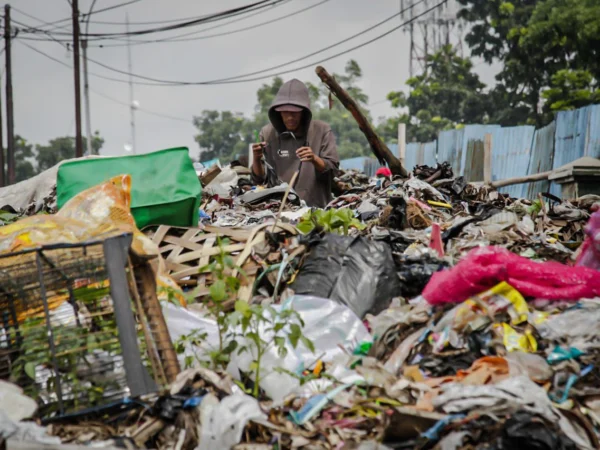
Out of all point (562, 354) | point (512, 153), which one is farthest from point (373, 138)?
point (562, 354)

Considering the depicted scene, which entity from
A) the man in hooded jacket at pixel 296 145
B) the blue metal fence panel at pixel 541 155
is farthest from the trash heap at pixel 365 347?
the blue metal fence panel at pixel 541 155

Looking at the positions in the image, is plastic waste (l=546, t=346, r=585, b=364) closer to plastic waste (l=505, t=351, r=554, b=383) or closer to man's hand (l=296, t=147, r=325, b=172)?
plastic waste (l=505, t=351, r=554, b=383)

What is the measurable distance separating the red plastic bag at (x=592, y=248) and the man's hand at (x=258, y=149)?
343cm

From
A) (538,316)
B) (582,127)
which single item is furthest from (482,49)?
(538,316)

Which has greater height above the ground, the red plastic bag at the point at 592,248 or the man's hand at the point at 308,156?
the man's hand at the point at 308,156

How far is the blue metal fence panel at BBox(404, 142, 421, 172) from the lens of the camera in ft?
54.1

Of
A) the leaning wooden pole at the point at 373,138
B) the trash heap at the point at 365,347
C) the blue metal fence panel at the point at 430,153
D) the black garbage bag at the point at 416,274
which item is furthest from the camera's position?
the blue metal fence panel at the point at 430,153

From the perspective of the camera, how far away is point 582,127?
1012cm

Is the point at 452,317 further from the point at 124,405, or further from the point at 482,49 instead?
the point at 482,49

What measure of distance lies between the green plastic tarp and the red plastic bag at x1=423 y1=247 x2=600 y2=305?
6.13 ft

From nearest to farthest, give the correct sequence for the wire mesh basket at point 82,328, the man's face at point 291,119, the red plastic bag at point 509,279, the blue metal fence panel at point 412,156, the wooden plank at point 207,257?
the wire mesh basket at point 82,328, the red plastic bag at point 509,279, the wooden plank at point 207,257, the man's face at point 291,119, the blue metal fence panel at point 412,156

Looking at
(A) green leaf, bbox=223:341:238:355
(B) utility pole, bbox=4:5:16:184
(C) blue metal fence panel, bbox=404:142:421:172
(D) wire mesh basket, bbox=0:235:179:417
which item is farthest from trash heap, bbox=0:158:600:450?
(B) utility pole, bbox=4:5:16:184

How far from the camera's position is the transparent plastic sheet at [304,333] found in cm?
269

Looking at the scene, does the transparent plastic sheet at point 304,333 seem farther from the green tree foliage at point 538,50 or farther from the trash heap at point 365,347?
the green tree foliage at point 538,50
